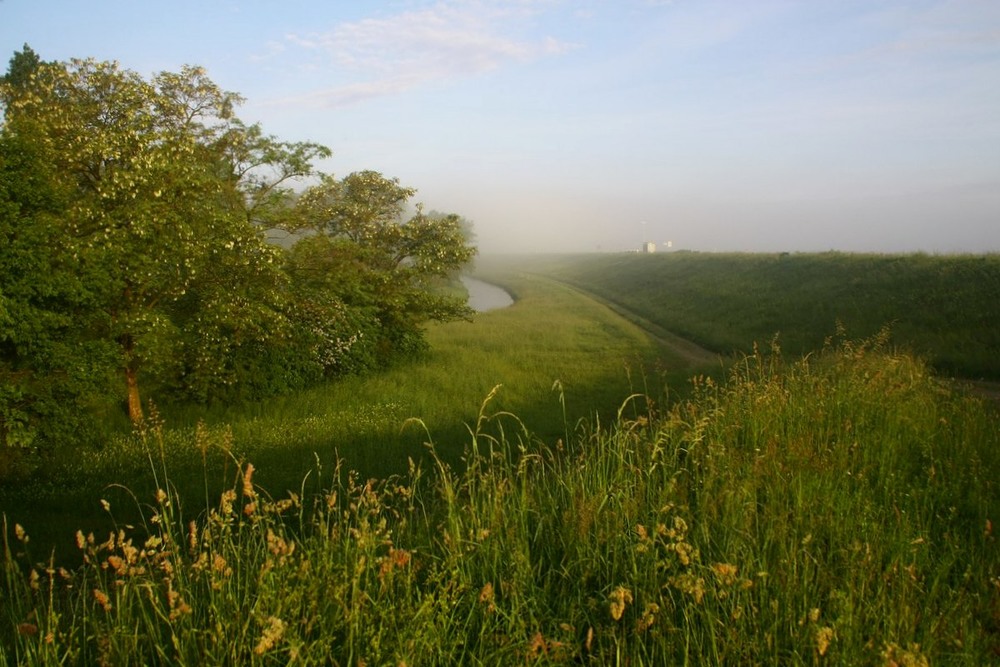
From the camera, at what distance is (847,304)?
2816cm

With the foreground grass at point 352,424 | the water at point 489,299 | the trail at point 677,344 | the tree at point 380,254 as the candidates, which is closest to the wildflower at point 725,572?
the foreground grass at point 352,424

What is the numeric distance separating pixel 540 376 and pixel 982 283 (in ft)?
63.2

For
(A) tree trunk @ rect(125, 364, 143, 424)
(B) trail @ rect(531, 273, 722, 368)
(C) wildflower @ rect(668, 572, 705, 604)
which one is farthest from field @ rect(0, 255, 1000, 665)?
(B) trail @ rect(531, 273, 722, 368)

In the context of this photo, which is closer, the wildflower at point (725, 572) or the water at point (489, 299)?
the wildflower at point (725, 572)

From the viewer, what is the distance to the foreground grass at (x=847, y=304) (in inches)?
803

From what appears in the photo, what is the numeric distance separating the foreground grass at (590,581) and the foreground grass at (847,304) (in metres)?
12.7

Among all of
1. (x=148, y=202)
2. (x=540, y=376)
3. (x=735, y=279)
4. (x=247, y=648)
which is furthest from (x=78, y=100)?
(x=735, y=279)

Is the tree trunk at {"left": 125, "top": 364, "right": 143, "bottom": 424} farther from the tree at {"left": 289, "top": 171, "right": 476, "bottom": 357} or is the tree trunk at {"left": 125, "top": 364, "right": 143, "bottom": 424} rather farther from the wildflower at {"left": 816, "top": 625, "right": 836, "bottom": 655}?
the wildflower at {"left": 816, "top": 625, "right": 836, "bottom": 655}

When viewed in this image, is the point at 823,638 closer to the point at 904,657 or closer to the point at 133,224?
the point at 904,657

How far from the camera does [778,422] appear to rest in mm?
7660

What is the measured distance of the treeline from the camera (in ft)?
32.0

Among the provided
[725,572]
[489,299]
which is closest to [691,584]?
[725,572]

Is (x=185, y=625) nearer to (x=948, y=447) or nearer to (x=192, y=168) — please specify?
(x=948, y=447)

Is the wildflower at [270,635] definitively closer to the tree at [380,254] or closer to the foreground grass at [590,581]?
the foreground grass at [590,581]
